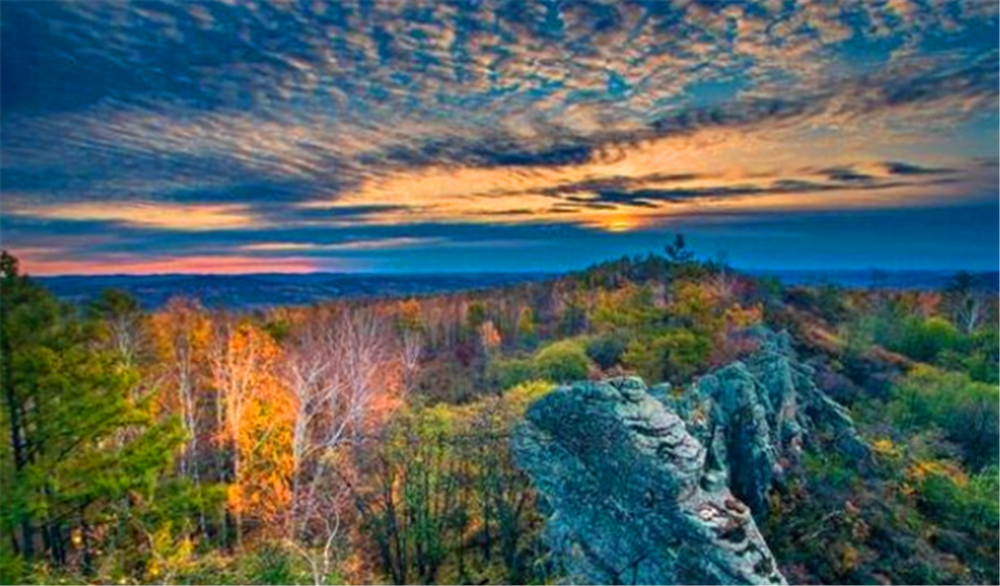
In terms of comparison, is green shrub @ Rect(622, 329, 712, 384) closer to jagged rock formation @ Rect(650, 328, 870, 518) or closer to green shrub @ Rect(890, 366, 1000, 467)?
jagged rock formation @ Rect(650, 328, 870, 518)

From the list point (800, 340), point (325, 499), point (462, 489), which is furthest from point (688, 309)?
point (325, 499)

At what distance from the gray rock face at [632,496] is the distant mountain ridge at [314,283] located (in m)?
2.74

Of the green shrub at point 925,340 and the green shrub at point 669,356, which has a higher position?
the green shrub at point 669,356

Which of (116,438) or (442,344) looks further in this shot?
(442,344)

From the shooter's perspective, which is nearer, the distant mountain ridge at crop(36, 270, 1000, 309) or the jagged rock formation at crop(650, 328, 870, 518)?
the jagged rock formation at crop(650, 328, 870, 518)

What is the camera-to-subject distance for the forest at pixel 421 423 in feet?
19.4

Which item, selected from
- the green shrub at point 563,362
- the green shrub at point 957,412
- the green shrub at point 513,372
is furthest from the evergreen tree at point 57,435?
the green shrub at point 957,412

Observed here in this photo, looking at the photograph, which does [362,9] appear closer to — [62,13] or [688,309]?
[62,13]

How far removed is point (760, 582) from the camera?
4.41 meters

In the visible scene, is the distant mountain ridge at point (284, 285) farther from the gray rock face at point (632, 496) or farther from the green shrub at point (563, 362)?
the gray rock face at point (632, 496)

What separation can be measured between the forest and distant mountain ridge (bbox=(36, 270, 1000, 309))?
16.3 inches

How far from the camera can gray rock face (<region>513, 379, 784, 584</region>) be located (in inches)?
177

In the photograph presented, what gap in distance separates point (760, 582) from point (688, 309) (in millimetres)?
4646

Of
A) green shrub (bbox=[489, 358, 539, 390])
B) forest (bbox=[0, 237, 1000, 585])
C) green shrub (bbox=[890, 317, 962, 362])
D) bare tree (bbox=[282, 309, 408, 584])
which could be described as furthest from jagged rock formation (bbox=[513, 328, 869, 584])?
green shrub (bbox=[890, 317, 962, 362])
